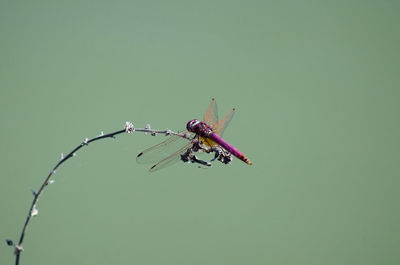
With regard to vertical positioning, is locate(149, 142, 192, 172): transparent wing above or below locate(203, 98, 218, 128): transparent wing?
below

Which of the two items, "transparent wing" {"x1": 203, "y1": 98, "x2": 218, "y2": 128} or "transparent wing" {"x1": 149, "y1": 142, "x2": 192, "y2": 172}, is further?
"transparent wing" {"x1": 203, "y1": 98, "x2": 218, "y2": 128}

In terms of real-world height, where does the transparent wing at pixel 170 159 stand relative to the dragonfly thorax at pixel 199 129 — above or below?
below

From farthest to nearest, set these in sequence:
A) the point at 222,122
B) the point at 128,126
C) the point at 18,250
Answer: the point at 222,122 < the point at 128,126 < the point at 18,250

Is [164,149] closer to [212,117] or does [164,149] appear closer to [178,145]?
[178,145]

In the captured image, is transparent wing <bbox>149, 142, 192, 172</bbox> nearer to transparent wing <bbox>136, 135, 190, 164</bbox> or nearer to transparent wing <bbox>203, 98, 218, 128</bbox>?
transparent wing <bbox>136, 135, 190, 164</bbox>

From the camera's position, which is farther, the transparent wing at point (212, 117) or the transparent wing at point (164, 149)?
the transparent wing at point (212, 117)

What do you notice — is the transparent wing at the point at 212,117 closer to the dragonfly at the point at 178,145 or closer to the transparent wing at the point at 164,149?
the dragonfly at the point at 178,145

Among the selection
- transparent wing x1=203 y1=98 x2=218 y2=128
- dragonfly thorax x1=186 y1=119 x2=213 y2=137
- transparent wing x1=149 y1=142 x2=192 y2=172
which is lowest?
transparent wing x1=149 y1=142 x2=192 y2=172

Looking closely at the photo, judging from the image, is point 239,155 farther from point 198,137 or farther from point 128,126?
point 128,126

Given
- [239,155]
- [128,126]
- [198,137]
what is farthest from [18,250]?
[239,155]

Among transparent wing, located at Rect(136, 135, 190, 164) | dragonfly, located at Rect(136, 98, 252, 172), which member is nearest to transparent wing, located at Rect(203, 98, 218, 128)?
dragonfly, located at Rect(136, 98, 252, 172)

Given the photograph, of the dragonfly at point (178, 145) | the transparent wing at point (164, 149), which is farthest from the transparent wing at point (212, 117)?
the transparent wing at point (164, 149)
